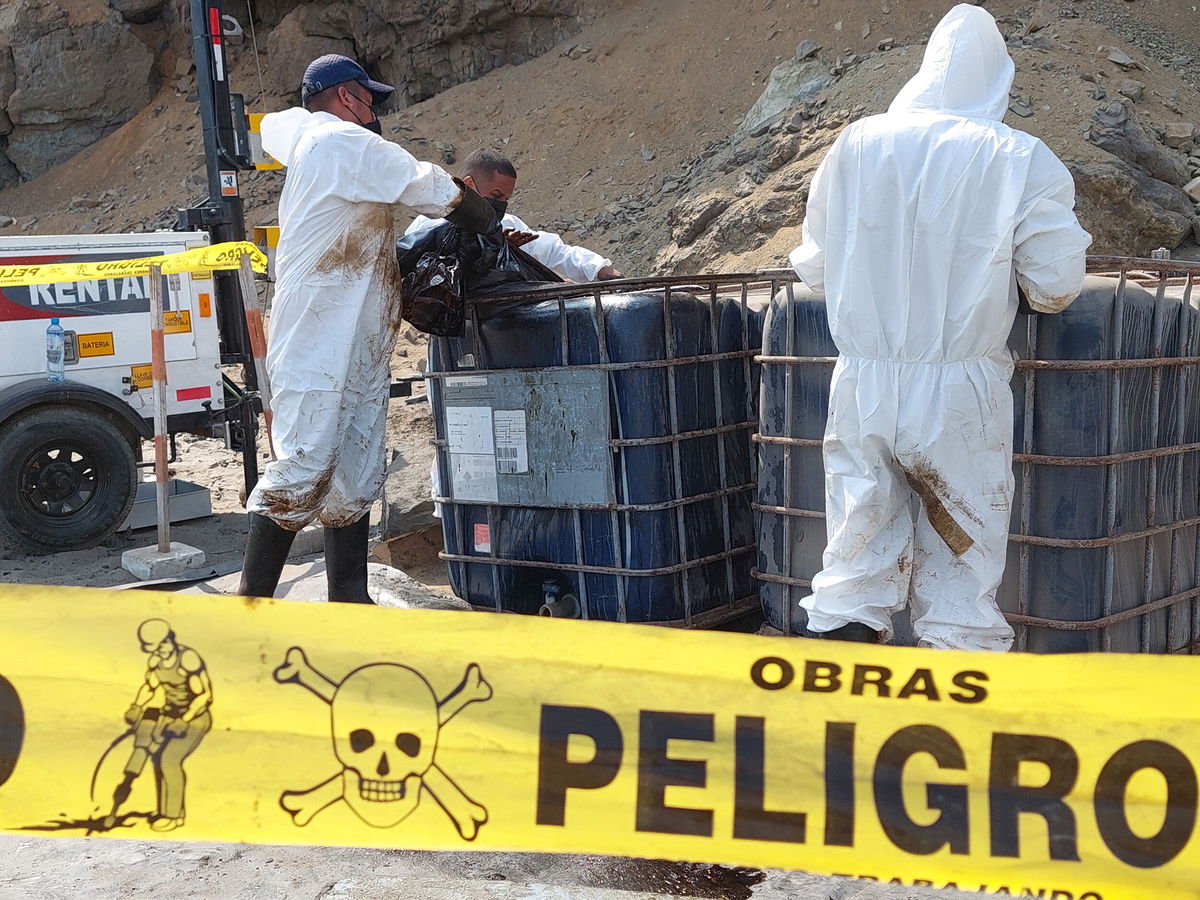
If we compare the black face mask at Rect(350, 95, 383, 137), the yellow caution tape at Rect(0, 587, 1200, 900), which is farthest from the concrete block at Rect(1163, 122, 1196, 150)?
the yellow caution tape at Rect(0, 587, 1200, 900)

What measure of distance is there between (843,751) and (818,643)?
219 mm

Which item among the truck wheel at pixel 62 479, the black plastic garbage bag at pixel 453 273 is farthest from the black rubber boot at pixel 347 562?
the truck wheel at pixel 62 479

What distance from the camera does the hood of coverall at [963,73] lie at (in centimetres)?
332

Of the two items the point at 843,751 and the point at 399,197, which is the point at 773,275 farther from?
the point at 843,751

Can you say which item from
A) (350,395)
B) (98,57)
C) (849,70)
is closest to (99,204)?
(98,57)

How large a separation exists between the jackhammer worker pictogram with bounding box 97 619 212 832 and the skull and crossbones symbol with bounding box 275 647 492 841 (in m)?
0.18

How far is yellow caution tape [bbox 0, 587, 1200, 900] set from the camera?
221 centimetres

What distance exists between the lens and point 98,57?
2384cm

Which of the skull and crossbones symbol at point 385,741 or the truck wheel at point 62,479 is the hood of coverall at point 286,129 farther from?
the truck wheel at point 62,479

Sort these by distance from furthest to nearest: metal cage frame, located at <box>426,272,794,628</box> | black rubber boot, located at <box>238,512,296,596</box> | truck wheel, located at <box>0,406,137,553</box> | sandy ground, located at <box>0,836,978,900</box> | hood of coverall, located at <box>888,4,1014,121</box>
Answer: truck wheel, located at <box>0,406,137,553</box>
black rubber boot, located at <box>238,512,296,596</box>
metal cage frame, located at <box>426,272,794,628</box>
hood of coverall, located at <box>888,4,1014,121</box>
sandy ground, located at <box>0,836,978,900</box>

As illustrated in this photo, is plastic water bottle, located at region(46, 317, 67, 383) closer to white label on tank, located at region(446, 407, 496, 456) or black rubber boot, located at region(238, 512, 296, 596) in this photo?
black rubber boot, located at region(238, 512, 296, 596)

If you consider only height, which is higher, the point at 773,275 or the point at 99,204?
the point at 99,204

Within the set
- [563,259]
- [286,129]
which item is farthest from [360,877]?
[563,259]

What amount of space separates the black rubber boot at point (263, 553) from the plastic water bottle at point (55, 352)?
3.56m
